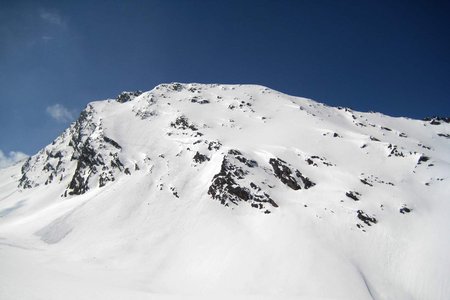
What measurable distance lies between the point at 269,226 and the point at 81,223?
27.7 m

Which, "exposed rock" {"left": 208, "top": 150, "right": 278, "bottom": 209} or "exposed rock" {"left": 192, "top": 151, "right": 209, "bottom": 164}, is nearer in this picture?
"exposed rock" {"left": 208, "top": 150, "right": 278, "bottom": 209}

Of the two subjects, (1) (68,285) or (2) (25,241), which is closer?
(1) (68,285)

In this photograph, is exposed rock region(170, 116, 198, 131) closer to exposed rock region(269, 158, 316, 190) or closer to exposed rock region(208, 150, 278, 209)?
exposed rock region(208, 150, 278, 209)

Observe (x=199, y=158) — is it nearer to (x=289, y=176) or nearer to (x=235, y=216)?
(x=235, y=216)

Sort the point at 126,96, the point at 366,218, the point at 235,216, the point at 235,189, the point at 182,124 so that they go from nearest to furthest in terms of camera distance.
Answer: the point at 366,218
the point at 235,216
the point at 235,189
the point at 182,124
the point at 126,96

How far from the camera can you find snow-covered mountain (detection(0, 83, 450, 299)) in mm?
33375

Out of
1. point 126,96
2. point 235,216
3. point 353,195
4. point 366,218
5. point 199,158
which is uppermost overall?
point 126,96

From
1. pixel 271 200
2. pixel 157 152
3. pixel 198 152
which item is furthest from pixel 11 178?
pixel 271 200

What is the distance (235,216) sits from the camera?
4569 centimetres

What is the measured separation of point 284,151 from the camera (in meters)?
59.8

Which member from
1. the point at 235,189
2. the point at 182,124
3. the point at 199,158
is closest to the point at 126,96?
the point at 182,124

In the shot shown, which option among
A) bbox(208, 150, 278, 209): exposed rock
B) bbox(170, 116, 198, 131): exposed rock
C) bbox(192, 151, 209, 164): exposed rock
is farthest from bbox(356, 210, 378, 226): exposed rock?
bbox(170, 116, 198, 131): exposed rock

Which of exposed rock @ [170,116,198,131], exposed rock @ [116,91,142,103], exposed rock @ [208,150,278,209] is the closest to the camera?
exposed rock @ [208,150,278,209]

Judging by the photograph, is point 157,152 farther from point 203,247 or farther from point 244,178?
point 203,247
